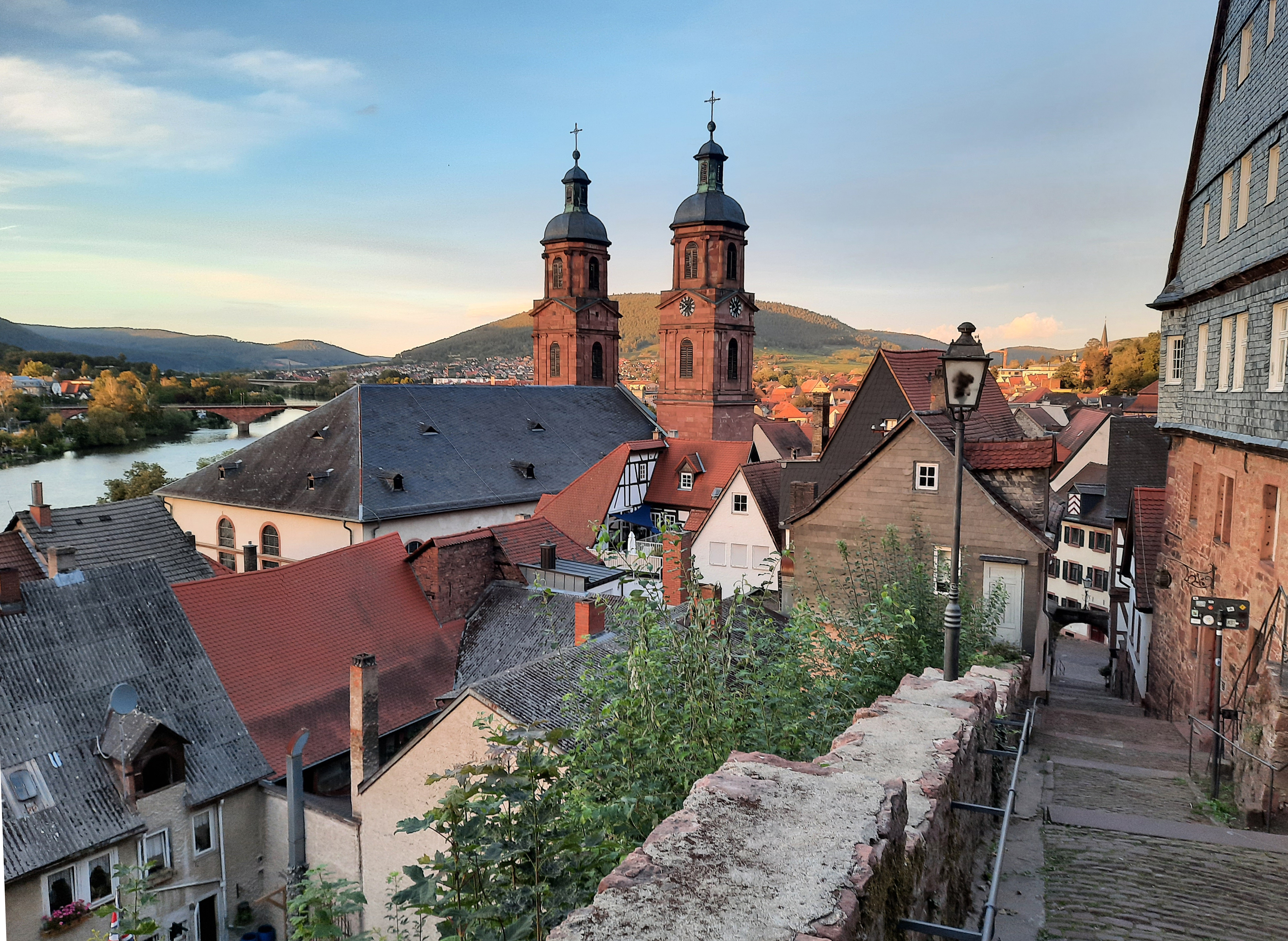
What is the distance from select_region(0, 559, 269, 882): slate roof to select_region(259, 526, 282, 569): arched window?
15321 mm

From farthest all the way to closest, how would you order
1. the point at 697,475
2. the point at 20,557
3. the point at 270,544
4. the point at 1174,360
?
the point at 697,475
the point at 270,544
the point at 20,557
the point at 1174,360

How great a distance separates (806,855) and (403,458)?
3149 centimetres

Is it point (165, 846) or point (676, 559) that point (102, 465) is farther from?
point (676, 559)

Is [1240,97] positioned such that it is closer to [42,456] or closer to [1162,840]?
[1162,840]

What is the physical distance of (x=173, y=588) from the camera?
16.9m

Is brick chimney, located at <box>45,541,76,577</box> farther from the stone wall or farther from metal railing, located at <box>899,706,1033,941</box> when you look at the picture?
metal railing, located at <box>899,706,1033,941</box>

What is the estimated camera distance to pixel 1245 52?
13500 mm

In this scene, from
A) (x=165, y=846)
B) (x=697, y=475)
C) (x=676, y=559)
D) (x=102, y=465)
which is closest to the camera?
(x=676, y=559)

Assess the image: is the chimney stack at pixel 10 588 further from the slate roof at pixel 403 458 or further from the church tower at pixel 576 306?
the church tower at pixel 576 306

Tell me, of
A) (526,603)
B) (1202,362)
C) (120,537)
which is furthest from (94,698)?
(1202,362)

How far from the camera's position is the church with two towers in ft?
158

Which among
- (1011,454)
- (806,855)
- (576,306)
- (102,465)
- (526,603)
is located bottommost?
(526,603)

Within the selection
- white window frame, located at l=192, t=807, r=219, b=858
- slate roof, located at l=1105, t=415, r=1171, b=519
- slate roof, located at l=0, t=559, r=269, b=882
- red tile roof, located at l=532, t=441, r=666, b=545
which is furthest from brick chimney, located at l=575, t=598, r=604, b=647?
slate roof, located at l=1105, t=415, r=1171, b=519

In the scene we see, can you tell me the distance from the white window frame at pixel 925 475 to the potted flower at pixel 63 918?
14.2m
